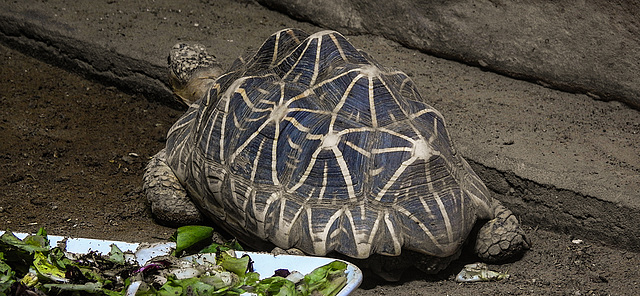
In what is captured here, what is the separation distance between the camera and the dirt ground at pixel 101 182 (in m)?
3.34

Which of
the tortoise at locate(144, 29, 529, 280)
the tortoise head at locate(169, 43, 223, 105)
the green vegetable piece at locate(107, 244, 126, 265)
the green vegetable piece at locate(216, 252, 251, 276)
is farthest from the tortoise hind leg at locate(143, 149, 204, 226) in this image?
the green vegetable piece at locate(216, 252, 251, 276)

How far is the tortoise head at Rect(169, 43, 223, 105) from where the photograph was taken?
4582 millimetres

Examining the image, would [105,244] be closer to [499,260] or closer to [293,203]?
[293,203]

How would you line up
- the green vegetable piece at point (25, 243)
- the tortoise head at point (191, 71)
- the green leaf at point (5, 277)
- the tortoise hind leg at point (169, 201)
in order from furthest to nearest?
the tortoise head at point (191, 71) → the tortoise hind leg at point (169, 201) → the green vegetable piece at point (25, 243) → the green leaf at point (5, 277)

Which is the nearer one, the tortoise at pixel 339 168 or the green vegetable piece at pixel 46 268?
the green vegetable piece at pixel 46 268

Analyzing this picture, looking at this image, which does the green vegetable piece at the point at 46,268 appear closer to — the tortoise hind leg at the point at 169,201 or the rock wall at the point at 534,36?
the tortoise hind leg at the point at 169,201

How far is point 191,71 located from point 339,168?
6.05 feet

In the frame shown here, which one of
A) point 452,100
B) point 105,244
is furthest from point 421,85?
point 105,244

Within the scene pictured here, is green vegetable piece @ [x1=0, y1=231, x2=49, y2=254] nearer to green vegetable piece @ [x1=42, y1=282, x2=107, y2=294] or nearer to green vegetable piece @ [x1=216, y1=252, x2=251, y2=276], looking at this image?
green vegetable piece @ [x1=42, y1=282, x2=107, y2=294]

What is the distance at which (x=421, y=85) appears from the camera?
489cm

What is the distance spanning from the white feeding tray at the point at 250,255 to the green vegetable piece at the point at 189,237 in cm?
14

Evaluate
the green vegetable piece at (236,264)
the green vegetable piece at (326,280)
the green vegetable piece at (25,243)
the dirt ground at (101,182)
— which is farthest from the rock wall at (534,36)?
the green vegetable piece at (25,243)

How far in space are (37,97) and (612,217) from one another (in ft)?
13.4

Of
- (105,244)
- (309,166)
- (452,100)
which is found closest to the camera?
(105,244)
